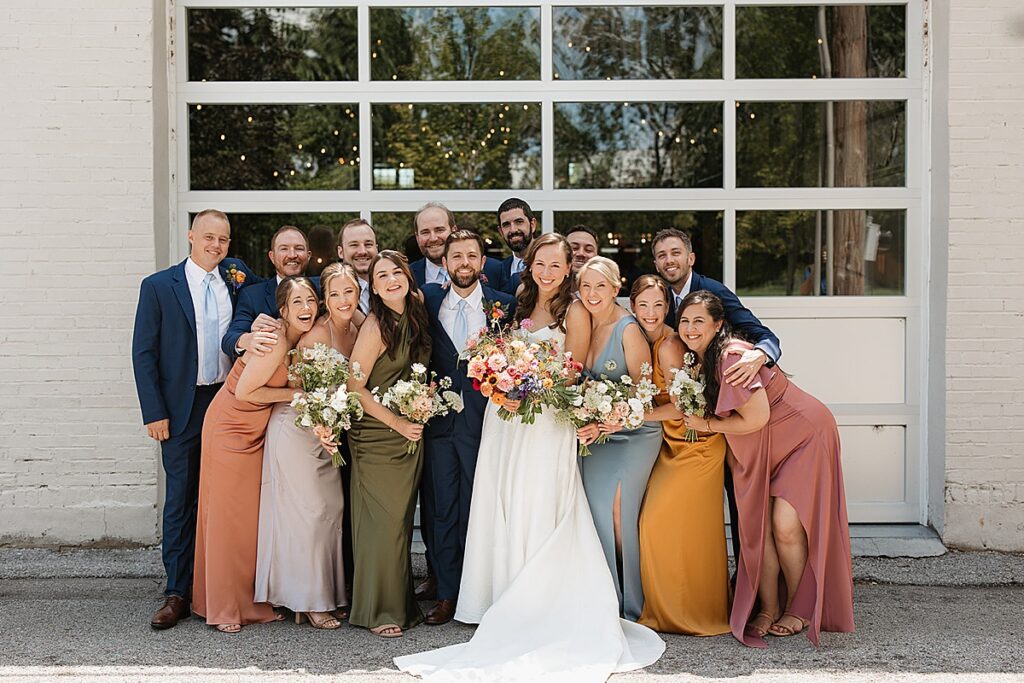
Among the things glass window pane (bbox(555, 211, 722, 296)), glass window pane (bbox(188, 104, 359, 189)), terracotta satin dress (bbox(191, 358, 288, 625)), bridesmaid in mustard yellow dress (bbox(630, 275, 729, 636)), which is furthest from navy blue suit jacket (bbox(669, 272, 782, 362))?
glass window pane (bbox(188, 104, 359, 189))

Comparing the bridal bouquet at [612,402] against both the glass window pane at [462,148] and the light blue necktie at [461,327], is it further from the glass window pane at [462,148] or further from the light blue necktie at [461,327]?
the glass window pane at [462,148]

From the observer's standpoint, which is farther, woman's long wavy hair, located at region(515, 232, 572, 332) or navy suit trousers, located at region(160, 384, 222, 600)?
navy suit trousers, located at region(160, 384, 222, 600)

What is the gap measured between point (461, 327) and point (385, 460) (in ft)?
2.65

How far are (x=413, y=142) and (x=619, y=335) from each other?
252 centimetres

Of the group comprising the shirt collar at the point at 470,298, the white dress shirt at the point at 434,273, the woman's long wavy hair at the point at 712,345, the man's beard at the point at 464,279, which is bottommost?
the woman's long wavy hair at the point at 712,345

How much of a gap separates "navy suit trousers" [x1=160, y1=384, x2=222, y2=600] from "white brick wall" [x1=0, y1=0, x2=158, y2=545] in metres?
1.15

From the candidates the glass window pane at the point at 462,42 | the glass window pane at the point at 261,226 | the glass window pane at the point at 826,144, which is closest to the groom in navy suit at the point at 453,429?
the glass window pane at the point at 261,226

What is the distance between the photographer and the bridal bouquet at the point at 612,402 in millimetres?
4941

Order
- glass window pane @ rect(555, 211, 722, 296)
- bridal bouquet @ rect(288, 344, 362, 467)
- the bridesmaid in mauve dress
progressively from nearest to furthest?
bridal bouquet @ rect(288, 344, 362, 467), the bridesmaid in mauve dress, glass window pane @ rect(555, 211, 722, 296)

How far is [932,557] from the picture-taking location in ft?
21.5

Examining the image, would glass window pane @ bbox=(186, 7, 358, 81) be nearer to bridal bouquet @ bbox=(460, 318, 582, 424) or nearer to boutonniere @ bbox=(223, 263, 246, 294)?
boutonniere @ bbox=(223, 263, 246, 294)

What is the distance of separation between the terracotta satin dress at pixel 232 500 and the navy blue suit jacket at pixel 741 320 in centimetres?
229

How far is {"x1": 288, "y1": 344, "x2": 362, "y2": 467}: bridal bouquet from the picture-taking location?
16.4ft

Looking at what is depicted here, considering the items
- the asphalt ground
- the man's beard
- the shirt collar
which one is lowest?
the asphalt ground
